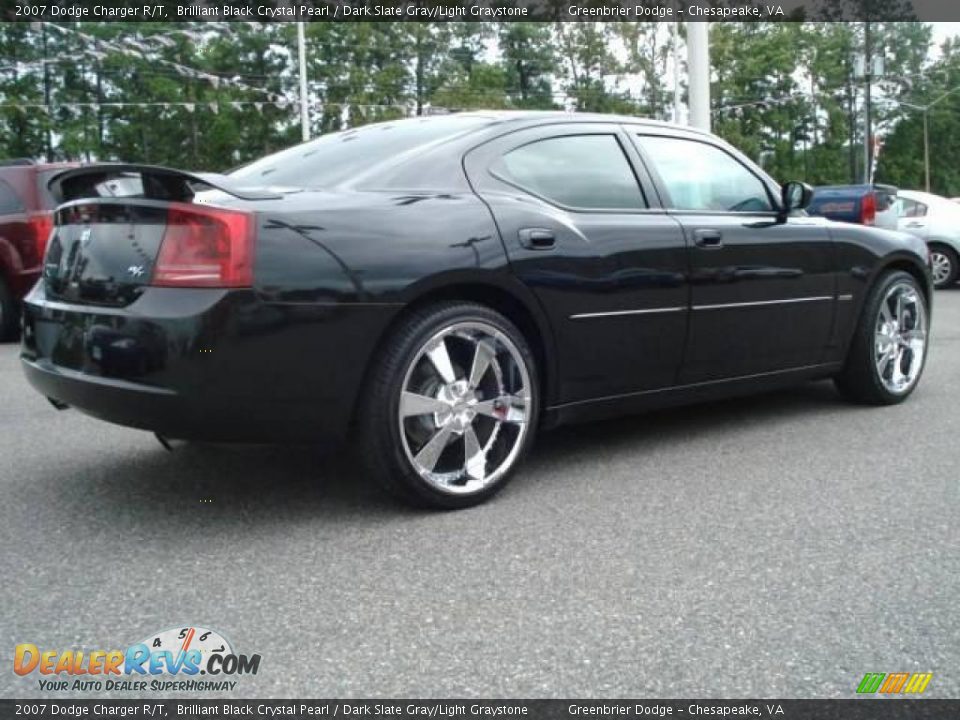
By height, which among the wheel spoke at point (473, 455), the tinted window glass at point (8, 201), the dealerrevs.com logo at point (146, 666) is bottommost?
the dealerrevs.com logo at point (146, 666)

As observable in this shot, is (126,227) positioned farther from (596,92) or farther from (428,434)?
(596,92)

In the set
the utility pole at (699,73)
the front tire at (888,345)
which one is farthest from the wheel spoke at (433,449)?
the utility pole at (699,73)

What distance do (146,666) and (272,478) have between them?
1626 millimetres

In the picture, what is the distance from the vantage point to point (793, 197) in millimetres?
4770

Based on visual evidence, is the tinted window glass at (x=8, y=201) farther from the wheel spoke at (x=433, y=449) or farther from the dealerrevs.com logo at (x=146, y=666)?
the dealerrevs.com logo at (x=146, y=666)

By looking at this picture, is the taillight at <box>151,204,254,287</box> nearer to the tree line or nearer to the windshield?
the windshield

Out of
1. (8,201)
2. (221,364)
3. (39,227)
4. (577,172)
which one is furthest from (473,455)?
(8,201)

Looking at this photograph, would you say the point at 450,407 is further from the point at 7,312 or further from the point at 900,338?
the point at 7,312

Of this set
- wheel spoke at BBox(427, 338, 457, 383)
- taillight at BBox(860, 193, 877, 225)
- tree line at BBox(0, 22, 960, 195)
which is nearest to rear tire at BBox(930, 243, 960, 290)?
taillight at BBox(860, 193, 877, 225)

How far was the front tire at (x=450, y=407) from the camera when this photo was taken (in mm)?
3281

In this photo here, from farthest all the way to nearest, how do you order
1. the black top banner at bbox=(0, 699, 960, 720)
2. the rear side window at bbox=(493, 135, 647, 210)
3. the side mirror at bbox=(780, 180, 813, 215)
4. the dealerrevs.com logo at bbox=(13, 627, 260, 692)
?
the side mirror at bbox=(780, 180, 813, 215)
the rear side window at bbox=(493, 135, 647, 210)
the dealerrevs.com logo at bbox=(13, 627, 260, 692)
the black top banner at bbox=(0, 699, 960, 720)

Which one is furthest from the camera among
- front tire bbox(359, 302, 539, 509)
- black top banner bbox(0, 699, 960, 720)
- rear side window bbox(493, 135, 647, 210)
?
rear side window bbox(493, 135, 647, 210)

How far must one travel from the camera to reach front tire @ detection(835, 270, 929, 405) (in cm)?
513

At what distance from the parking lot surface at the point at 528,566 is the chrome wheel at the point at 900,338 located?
76 centimetres
